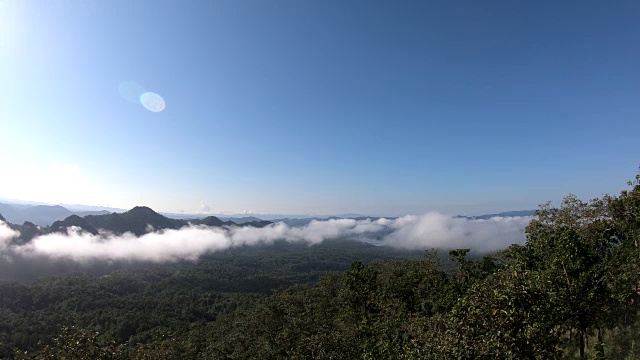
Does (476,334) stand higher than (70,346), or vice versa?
(476,334)

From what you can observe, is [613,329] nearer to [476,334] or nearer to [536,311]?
[536,311]

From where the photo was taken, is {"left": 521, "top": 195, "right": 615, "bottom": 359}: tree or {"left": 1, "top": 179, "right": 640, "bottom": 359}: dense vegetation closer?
{"left": 1, "top": 179, "right": 640, "bottom": 359}: dense vegetation

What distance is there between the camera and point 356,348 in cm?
3103

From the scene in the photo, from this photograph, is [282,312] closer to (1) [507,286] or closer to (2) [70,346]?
(2) [70,346]

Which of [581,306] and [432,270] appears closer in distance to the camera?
[581,306]

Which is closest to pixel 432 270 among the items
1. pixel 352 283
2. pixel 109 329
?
pixel 352 283

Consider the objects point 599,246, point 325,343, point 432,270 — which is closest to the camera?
point 325,343

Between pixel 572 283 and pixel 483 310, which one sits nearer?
pixel 483 310

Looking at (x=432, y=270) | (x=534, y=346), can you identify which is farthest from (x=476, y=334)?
(x=432, y=270)

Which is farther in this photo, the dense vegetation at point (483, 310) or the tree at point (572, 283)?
the tree at point (572, 283)

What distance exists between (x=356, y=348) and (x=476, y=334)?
17.2m

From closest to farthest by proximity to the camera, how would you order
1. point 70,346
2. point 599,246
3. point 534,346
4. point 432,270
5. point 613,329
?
point 534,346
point 70,346
point 613,329
point 599,246
point 432,270

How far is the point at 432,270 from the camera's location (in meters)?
65.5

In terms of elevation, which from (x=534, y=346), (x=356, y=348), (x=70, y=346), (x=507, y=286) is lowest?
(x=356, y=348)
